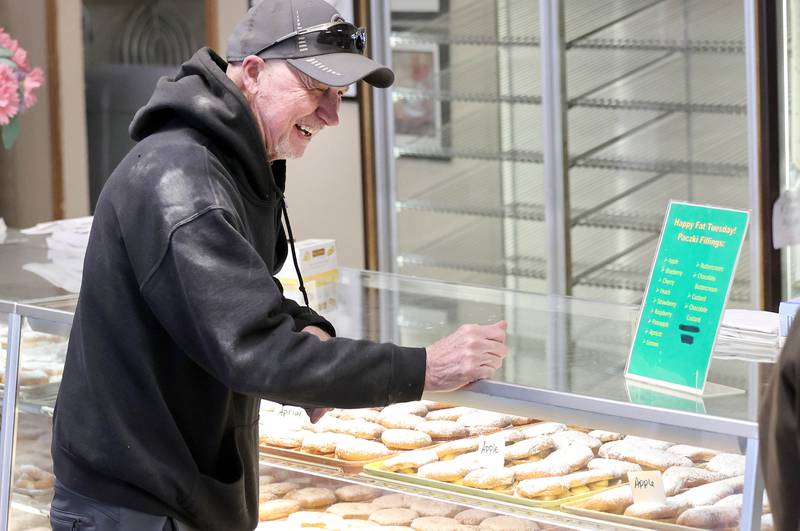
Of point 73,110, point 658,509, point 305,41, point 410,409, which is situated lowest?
point 658,509

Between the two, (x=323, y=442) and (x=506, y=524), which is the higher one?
(x=323, y=442)

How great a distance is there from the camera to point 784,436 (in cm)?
108

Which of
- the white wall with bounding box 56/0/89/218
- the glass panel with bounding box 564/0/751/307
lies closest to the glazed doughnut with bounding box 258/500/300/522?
the glass panel with bounding box 564/0/751/307

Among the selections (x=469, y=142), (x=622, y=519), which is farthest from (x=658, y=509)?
(x=469, y=142)

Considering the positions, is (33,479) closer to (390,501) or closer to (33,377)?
(33,377)

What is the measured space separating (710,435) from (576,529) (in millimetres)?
426

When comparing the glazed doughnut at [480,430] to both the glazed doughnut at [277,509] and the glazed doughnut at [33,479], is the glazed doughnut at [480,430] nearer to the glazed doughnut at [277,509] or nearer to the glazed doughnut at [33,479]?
the glazed doughnut at [277,509]

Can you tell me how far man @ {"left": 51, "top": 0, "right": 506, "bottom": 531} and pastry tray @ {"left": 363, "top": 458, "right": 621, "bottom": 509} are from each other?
340 millimetres

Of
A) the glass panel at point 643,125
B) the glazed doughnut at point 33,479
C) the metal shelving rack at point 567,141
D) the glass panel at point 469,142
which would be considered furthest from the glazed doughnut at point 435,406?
the glass panel at point 469,142

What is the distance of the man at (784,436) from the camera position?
1048 mm

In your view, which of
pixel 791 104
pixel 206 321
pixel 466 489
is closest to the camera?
pixel 206 321

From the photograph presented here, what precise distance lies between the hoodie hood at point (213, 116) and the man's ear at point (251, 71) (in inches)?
1.3

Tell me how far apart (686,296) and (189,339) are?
0.75m

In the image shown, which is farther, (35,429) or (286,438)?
(35,429)
